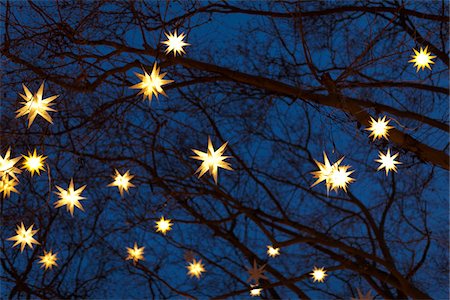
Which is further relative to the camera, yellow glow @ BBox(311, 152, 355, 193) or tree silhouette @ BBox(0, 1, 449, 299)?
tree silhouette @ BBox(0, 1, 449, 299)

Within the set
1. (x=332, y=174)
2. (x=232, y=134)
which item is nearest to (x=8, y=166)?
(x=332, y=174)

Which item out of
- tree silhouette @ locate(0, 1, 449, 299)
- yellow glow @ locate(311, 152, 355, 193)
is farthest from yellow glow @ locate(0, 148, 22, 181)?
yellow glow @ locate(311, 152, 355, 193)

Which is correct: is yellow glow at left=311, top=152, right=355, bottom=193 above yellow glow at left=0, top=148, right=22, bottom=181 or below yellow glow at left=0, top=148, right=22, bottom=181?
above

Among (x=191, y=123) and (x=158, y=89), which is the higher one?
(x=191, y=123)

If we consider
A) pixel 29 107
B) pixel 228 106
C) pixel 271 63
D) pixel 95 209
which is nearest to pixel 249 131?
pixel 228 106

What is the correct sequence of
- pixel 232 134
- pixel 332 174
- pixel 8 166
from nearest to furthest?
pixel 8 166
pixel 332 174
pixel 232 134

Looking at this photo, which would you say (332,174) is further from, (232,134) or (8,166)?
(232,134)

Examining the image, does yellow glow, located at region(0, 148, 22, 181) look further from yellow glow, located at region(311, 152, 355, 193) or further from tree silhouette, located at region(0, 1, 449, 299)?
yellow glow, located at region(311, 152, 355, 193)

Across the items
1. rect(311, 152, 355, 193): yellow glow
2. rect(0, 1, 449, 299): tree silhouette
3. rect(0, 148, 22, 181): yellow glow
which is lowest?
rect(0, 148, 22, 181): yellow glow

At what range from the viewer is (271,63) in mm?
4715

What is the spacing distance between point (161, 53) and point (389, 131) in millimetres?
1575

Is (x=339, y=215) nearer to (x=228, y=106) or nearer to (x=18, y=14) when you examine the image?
(x=228, y=106)

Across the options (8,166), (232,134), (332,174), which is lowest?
(8,166)

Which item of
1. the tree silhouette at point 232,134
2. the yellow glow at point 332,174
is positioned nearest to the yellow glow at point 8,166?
the tree silhouette at point 232,134
